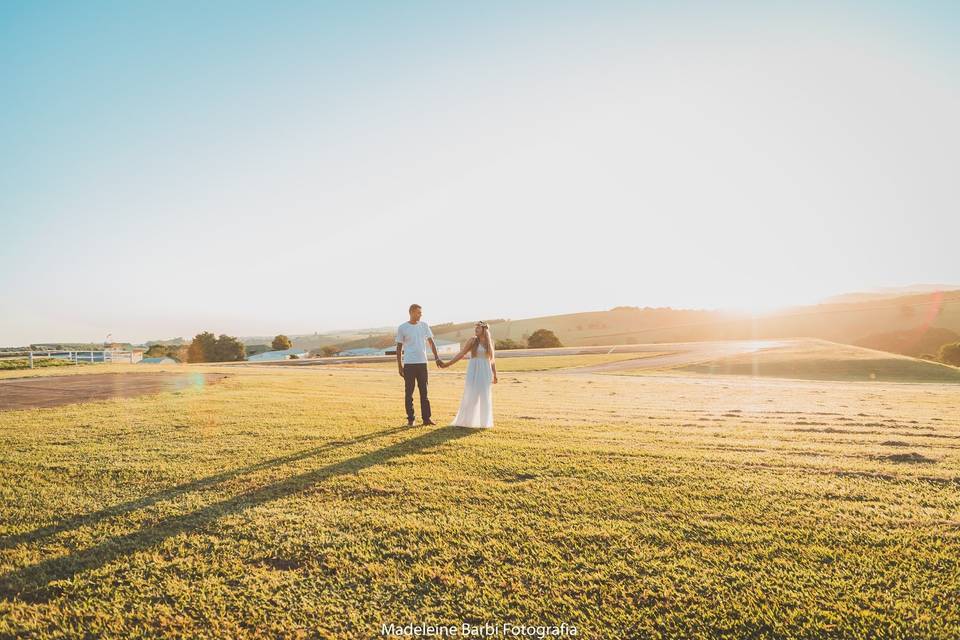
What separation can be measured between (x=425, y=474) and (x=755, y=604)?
420 cm

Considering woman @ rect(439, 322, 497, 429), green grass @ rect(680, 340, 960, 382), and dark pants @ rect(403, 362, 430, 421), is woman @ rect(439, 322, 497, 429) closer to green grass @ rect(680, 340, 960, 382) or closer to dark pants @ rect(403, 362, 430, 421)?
dark pants @ rect(403, 362, 430, 421)

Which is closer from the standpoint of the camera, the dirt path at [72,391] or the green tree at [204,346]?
the dirt path at [72,391]

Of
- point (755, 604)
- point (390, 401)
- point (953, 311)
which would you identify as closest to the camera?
point (755, 604)

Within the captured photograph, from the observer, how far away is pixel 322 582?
13.3 ft

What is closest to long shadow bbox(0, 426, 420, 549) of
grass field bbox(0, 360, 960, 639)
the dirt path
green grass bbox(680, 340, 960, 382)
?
grass field bbox(0, 360, 960, 639)

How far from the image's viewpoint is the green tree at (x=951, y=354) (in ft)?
171

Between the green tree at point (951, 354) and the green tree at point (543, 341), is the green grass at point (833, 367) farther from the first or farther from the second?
→ the green tree at point (543, 341)

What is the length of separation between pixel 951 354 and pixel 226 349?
333ft

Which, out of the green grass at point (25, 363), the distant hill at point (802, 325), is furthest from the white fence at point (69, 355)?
the distant hill at point (802, 325)

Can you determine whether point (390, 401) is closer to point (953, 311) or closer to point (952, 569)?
point (952, 569)

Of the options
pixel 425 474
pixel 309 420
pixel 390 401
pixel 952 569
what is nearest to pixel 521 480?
pixel 425 474

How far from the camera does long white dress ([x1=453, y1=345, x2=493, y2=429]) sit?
10.0m

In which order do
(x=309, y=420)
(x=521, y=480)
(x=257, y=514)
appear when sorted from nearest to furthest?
(x=257, y=514) < (x=521, y=480) < (x=309, y=420)

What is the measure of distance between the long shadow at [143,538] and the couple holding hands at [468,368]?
107 inches
